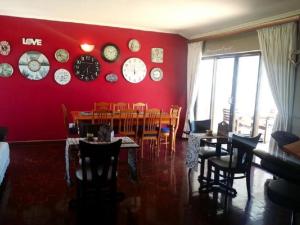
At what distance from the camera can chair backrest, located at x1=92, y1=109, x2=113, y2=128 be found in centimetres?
500

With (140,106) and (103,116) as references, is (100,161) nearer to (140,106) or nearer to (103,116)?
(103,116)

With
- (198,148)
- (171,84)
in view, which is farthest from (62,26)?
(198,148)

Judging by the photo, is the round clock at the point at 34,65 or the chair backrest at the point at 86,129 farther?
the round clock at the point at 34,65

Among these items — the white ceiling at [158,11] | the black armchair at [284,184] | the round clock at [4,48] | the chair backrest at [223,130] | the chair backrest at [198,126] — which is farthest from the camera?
the round clock at [4,48]

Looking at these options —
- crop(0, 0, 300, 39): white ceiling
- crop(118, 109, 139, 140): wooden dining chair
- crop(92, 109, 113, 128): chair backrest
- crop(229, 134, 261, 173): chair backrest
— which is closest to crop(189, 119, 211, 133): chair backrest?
crop(118, 109, 139, 140): wooden dining chair

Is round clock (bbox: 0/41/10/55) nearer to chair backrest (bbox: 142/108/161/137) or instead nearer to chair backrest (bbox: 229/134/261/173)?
chair backrest (bbox: 142/108/161/137)

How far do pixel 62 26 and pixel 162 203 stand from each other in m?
4.48

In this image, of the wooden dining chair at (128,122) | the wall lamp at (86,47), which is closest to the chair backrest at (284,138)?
the wooden dining chair at (128,122)

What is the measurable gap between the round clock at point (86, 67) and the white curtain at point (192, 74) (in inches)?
91.6

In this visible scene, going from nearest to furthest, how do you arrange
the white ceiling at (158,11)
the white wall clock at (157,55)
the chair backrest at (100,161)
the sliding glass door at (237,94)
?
1. the chair backrest at (100,161)
2. the white ceiling at (158,11)
3. the sliding glass door at (237,94)
4. the white wall clock at (157,55)

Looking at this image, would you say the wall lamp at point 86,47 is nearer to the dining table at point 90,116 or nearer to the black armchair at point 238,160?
the dining table at point 90,116

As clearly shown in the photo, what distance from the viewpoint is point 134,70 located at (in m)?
6.68

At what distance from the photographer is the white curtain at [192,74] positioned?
670 centimetres

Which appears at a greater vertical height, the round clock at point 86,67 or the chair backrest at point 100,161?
the round clock at point 86,67
